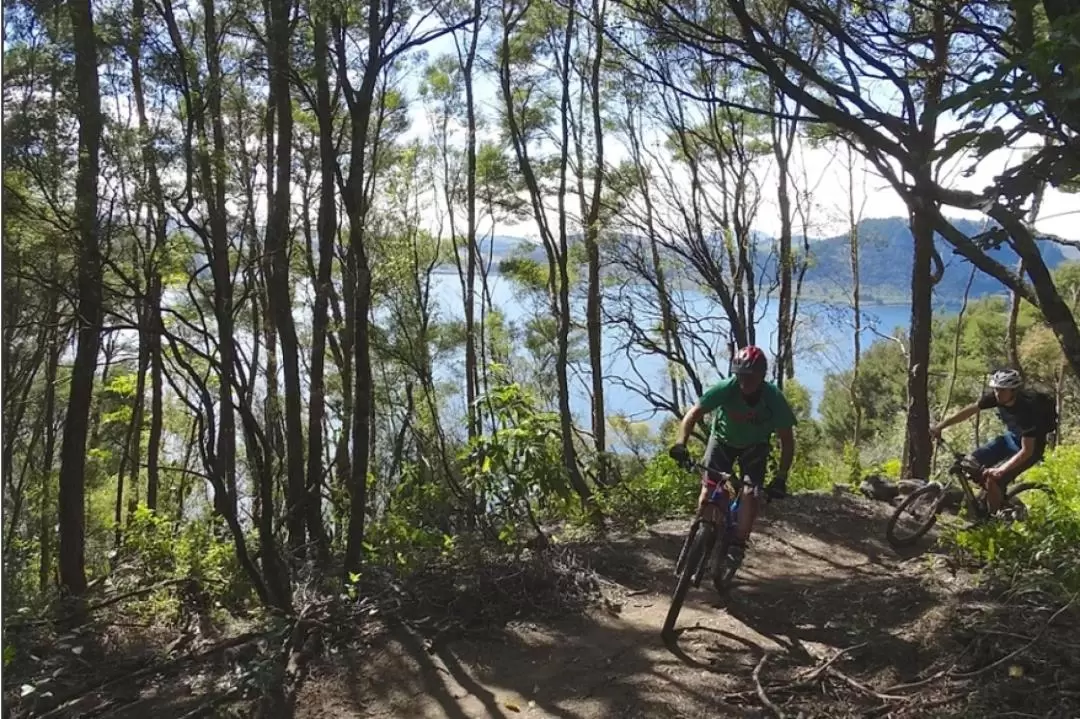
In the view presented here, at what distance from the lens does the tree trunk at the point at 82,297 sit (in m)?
5.10

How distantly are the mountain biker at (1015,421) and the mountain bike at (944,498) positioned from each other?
134 mm

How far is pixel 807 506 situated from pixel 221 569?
6062 millimetres

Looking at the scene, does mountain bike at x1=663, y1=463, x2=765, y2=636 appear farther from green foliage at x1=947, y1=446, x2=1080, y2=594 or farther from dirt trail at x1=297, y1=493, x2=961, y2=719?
green foliage at x1=947, y1=446, x2=1080, y2=594

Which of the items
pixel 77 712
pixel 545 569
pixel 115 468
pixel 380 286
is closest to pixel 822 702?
pixel 545 569

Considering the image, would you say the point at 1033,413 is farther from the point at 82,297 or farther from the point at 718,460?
the point at 82,297

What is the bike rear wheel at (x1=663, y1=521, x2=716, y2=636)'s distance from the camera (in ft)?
14.2

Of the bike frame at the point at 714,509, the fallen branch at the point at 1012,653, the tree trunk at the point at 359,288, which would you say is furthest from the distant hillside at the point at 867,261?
the fallen branch at the point at 1012,653

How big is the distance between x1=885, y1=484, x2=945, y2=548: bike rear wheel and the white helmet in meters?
1.16

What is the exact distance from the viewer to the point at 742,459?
4.80 m

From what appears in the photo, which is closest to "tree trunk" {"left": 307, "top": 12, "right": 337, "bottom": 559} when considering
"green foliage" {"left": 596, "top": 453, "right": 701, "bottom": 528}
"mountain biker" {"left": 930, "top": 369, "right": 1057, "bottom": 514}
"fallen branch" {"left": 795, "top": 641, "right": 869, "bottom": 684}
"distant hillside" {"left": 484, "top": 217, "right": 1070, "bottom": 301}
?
"green foliage" {"left": 596, "top": 453, "right": 701, "bottom": 528}

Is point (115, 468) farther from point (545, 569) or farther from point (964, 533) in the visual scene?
point (964, 533)

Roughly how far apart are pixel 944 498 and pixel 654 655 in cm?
355

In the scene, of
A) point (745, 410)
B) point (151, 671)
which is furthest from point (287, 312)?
point (745, 410)

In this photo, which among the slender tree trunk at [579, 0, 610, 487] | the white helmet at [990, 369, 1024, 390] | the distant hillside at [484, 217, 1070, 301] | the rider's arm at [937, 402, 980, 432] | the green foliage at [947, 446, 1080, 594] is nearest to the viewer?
the green foliage at [947, 446, 1080, 594]
